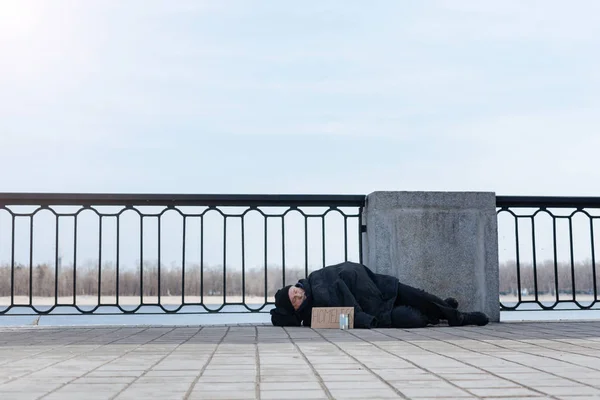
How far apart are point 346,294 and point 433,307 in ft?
3.24

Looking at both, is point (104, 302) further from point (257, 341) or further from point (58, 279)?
point (257, 341)

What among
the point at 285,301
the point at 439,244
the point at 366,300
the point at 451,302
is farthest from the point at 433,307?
the point at 285,301

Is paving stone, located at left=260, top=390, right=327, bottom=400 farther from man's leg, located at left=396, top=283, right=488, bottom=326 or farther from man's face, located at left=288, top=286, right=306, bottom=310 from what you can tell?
man's leg, located at left=396, top=283, right=488, bottom=326

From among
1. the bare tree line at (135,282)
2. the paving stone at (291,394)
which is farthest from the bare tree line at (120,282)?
the paving stone at (291,394)

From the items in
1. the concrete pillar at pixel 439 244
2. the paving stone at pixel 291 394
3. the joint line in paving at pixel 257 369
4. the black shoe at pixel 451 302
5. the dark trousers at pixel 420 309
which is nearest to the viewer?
the paving stone at pixel 291 394

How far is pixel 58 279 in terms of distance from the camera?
8930 millimetres

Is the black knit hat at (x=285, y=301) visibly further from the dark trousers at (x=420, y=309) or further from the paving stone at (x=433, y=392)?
the paving stone at (x=433, y=392)

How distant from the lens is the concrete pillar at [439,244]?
9.05 m

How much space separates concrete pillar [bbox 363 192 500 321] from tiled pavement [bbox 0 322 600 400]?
1.80 metres

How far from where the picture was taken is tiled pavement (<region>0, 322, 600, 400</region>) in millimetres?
3545

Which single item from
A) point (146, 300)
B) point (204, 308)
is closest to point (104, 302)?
point (146, 300)

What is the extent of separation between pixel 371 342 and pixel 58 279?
440 cm

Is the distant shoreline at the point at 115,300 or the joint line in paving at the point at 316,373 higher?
the distant shoreline at the point at 115,300

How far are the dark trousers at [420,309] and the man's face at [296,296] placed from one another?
3.25 feet
